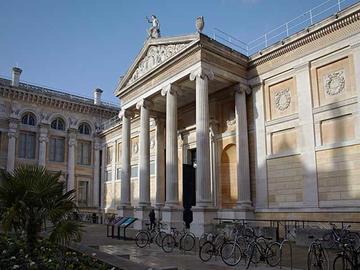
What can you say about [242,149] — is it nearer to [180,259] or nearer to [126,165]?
[126,165]

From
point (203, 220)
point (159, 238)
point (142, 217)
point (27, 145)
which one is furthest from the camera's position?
point (27, 145)

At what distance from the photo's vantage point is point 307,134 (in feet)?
60.6

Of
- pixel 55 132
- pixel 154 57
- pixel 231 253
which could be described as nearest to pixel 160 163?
pixel 154 57

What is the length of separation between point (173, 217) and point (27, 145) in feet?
73.4

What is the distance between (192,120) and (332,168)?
38.1 ft

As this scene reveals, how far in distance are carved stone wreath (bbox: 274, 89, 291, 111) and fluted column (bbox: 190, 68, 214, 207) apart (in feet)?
12.3

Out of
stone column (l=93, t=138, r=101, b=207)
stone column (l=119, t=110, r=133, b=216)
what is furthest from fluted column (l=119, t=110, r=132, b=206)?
stone column (l=93, t=138, r=101, b=207)

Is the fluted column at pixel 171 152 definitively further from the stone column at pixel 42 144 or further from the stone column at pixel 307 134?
the stone column at pixel 42 144

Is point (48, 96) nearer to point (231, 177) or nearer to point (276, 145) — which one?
point (231, 177)

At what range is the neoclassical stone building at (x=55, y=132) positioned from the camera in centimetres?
3591

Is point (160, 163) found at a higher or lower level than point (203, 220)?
higher

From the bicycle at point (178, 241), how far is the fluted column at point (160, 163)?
13.4m

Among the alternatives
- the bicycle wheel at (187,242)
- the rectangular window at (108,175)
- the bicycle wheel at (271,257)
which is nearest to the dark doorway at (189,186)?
the bicycle wheel at (187,242)

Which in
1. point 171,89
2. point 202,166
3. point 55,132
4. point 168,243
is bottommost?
point 168,243
